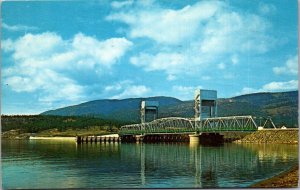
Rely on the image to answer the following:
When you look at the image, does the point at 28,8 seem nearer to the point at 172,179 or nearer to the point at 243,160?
the point at 172,179

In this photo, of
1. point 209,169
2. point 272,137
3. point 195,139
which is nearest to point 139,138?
point 195,139

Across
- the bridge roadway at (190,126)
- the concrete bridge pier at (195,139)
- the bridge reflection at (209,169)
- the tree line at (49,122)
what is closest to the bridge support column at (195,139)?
the concrete bridge pier at (195,139)

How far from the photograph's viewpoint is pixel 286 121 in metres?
16.8

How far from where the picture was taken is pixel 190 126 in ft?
87.0

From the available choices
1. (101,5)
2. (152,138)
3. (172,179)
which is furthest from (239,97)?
(152,138)

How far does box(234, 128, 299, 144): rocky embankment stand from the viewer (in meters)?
17.9

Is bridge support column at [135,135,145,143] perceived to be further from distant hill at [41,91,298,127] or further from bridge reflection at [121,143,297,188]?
bridge reflection at [121,143,297,188]

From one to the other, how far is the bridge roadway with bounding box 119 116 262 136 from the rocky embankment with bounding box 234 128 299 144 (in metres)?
0.52

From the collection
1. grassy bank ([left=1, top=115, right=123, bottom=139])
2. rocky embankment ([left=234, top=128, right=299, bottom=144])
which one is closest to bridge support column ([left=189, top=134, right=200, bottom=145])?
rocky embankment ([left=234, top=128, right=299, bottom=144])

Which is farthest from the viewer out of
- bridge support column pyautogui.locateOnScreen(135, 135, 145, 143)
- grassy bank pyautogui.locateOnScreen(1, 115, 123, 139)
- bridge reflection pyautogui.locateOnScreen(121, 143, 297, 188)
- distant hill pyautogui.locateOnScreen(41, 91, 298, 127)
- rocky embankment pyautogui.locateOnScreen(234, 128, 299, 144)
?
bridge support column pyautogui.locateOnScreen(135, 135, 145, 143)

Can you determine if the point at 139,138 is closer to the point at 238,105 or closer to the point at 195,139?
the point at 195,139

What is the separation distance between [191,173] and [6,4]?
523cm

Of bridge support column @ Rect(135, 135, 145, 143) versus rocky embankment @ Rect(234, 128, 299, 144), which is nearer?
rocky embankment @ Rect(234, 128, 299, 144)

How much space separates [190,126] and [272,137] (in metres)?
5.66
